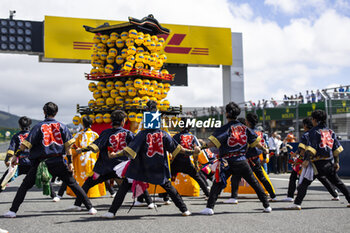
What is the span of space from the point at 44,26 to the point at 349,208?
86.4ft

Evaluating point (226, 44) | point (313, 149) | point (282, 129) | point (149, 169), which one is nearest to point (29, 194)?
point (149, 169)

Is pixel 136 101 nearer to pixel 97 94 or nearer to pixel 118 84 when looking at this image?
pixel 118 84

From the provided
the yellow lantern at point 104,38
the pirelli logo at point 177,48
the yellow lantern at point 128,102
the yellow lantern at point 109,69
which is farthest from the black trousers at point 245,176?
the pirelli logo at point 177,48

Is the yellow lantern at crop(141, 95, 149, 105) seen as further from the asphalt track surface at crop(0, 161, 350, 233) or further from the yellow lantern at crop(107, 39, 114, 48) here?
the asphalt track surface at crop(0, 161, 350, 233)

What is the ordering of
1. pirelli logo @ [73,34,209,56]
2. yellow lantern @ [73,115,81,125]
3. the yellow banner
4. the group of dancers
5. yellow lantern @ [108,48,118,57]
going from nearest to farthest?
the group of dancers → yellow lantern @ [108,48,118,57] → yellow lantern @ [73,115,81,125] → the yellow banner → pirelli logo @ [73,34,209,56]

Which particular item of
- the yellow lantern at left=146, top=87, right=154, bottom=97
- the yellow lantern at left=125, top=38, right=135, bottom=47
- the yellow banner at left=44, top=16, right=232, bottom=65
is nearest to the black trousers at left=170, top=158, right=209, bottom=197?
the yellow lantern at left=146, top=87, right=154, bottom=97

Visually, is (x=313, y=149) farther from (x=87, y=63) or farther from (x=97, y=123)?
(x=87, y=63)

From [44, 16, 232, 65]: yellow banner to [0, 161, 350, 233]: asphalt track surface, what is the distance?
22.9 meters

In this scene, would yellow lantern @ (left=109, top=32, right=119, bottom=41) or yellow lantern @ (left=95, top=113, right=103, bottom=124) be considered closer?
yellow lantern @ (left=95, top=113, right=103, bottom=124)

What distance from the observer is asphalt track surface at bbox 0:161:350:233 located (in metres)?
5.37

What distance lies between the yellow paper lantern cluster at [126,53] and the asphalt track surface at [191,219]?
19.8 feet

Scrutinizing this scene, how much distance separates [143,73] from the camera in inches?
514

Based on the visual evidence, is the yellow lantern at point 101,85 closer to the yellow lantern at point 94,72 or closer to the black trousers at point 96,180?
the yellow lantern at point 94,72

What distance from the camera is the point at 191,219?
6.07 meters
